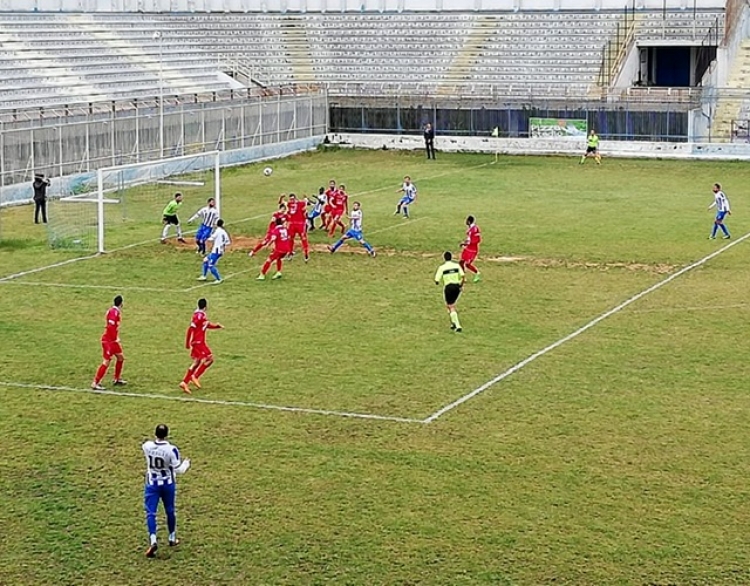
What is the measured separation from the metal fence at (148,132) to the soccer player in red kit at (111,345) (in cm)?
2598

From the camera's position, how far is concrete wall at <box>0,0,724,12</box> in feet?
247

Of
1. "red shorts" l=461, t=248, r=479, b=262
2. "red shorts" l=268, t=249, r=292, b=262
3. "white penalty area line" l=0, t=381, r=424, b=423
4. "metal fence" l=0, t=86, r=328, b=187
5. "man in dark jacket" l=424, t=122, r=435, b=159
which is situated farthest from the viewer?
"man in dark jacket" l=424, t=122, r=435, b=159

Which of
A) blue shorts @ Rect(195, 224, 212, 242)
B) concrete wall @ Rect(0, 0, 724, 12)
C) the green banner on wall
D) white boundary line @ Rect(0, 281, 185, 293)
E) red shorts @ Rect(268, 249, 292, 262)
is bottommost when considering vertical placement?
white boundary line @ Rect(0, 281, 185, 293)

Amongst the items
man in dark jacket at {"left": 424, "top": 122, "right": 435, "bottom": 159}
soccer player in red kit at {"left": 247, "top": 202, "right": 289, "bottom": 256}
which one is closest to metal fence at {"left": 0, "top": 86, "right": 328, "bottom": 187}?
man in dark jacket at {"left": 424, "top": 122, "right": 435, "bottom": 159}

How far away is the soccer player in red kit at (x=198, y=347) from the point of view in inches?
898

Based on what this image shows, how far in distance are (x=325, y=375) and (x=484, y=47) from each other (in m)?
55.0

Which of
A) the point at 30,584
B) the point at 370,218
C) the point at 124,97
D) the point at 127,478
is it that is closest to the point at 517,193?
the point at 370,218

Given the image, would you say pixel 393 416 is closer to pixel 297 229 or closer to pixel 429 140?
pixel 297 229

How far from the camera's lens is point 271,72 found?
78.4 meters

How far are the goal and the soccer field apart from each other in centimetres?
167

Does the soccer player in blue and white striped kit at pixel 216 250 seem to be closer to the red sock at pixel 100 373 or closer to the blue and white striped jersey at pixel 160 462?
the red sock at pixel 100 373

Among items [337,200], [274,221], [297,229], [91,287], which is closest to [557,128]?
[337,200]

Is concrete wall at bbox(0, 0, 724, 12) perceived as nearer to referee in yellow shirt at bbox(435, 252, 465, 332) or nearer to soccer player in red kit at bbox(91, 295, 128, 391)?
referee in yellow shirt at bbox(435, 252, 465, 332)

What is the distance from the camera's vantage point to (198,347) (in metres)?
23.0
